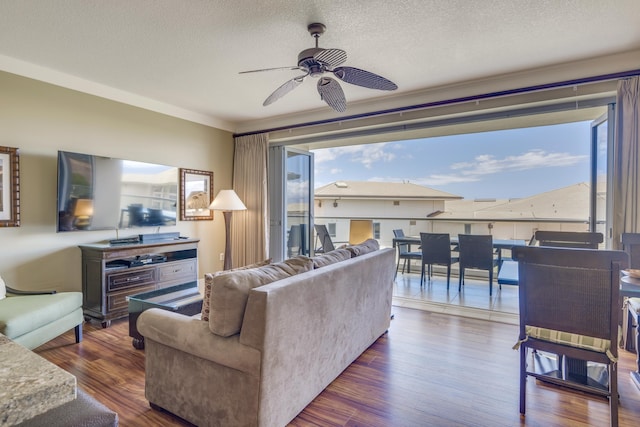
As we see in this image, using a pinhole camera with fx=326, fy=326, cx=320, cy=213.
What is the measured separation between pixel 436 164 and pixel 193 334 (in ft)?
17.9

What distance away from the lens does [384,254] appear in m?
2.87

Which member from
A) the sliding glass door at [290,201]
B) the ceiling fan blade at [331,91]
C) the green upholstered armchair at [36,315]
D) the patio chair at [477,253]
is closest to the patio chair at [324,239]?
the sliding glass door at [290,201]

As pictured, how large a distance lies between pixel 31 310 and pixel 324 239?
383 cm

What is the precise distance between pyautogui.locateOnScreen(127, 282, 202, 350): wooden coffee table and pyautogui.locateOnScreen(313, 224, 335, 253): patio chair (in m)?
2.58

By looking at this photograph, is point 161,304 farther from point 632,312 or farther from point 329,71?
point 632,312

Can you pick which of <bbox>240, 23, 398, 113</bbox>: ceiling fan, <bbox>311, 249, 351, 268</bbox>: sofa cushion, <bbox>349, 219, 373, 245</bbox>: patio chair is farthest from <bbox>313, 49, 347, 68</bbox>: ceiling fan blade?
<bbox>349, 219, 373, 245</bbox>: patio chair

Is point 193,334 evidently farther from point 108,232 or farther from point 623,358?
point 623,358

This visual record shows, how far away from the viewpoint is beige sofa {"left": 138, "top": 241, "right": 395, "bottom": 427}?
61.9 inches

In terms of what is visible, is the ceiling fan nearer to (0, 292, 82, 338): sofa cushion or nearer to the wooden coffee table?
the wooden coffee table

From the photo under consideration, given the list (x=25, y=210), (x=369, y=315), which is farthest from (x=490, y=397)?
(x=25, y=210)

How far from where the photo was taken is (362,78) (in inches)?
98.7

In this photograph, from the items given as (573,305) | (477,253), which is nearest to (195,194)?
(477,253)

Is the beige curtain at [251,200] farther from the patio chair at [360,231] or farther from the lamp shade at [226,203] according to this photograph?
the patio chair at [360,231]

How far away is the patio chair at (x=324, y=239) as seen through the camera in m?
5.48
